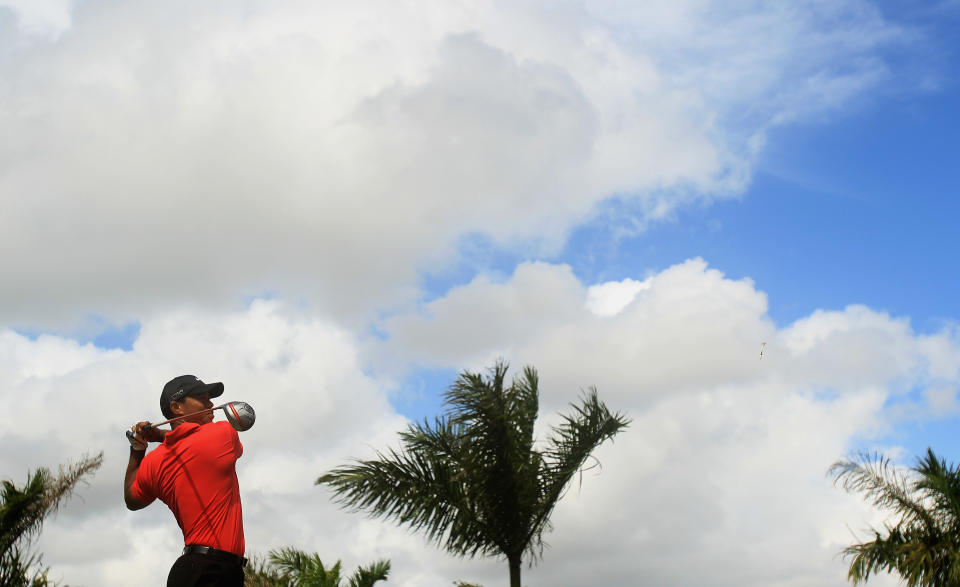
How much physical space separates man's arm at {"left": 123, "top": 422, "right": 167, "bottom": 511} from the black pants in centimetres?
53

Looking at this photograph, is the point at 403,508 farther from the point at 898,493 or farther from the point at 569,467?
the point at 898,493

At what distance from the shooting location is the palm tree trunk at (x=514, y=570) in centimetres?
1345

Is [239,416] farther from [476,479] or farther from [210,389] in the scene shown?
[476,479]

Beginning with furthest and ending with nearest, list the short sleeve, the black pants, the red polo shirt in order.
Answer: the short sleeve, the red polo shirt, the black pants

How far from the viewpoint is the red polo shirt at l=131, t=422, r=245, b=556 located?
4297mm

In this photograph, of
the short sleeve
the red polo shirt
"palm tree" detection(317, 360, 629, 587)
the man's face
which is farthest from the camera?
"palm tree" detection(317, 360, 629, 587)

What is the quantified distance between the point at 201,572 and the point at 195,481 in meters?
0.44

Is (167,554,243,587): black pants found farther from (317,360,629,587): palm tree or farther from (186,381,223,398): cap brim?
(317,360,629,587): palm tree

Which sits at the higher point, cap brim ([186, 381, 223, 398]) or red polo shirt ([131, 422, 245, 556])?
cap brim ([186, 381, 223, 398])

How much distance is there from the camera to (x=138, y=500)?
15.0ft

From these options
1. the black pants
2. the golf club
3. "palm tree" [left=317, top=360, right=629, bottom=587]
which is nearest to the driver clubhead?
the golf club

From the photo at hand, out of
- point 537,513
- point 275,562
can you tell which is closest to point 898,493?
point 537,513

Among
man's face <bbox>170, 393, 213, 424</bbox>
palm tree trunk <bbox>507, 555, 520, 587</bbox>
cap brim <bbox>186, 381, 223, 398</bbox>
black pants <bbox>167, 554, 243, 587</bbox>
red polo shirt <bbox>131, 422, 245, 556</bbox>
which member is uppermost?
palm tree trunk <bbox>507, 555, 520, 587</bbox>

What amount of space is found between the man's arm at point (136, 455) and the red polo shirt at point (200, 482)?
1.3 inches
